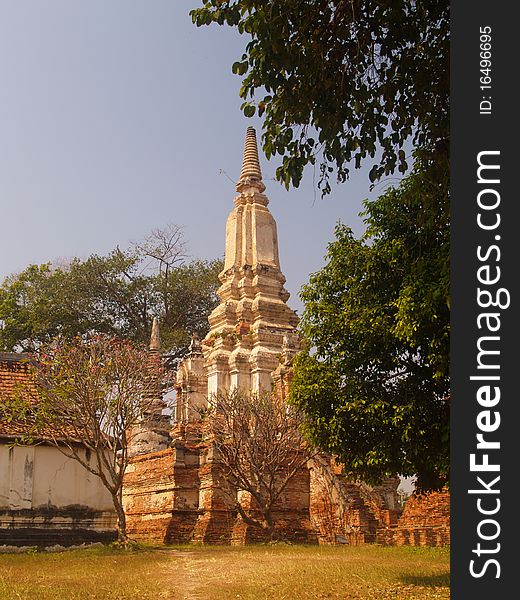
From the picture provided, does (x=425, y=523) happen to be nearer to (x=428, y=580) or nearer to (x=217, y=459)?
(x=217, y=459)

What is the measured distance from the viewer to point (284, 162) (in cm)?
813

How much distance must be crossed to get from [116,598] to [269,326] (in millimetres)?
18466

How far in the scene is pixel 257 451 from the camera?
63.3ft

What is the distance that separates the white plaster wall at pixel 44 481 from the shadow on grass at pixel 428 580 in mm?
8860

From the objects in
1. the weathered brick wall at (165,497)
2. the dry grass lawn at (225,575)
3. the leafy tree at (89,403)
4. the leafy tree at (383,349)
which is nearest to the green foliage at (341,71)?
the leafy tree at (383,349)

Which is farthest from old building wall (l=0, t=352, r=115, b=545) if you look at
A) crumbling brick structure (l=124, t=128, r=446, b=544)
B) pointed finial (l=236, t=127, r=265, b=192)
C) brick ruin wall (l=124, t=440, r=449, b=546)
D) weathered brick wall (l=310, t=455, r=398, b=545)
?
pointed finial (l=236, t=127, r=265, b=192)

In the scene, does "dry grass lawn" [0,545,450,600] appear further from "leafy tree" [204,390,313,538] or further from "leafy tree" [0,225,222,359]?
"leafy tree" [0,225,222,359]

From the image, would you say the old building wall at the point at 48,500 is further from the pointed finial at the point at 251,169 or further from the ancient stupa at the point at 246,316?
the pointed finial at the point at 251,169

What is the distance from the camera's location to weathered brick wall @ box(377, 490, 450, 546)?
659 inches

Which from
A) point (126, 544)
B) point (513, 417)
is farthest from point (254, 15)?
point (126, 544)

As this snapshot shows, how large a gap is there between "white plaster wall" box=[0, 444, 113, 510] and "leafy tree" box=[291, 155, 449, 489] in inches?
303

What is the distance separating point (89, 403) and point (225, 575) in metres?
6.91

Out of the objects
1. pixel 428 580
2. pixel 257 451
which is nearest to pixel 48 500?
pixel 257 451

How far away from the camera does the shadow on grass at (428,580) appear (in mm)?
10023
